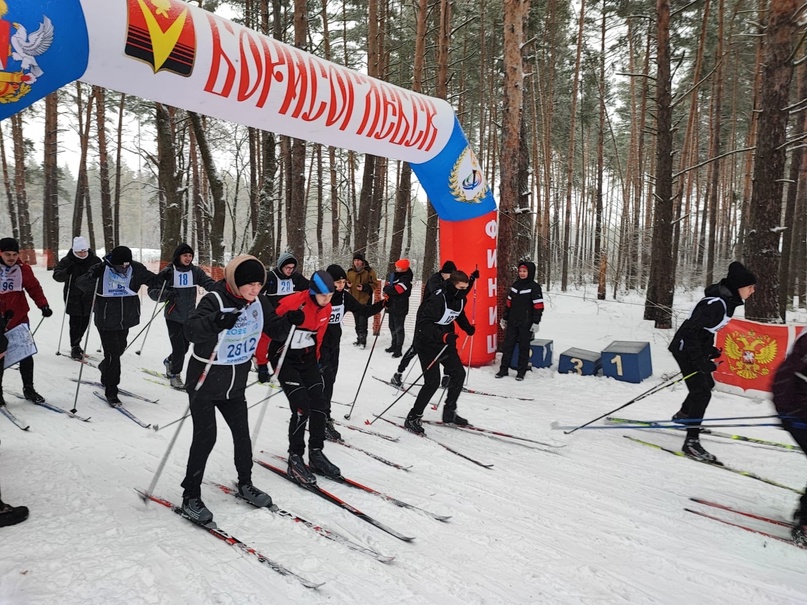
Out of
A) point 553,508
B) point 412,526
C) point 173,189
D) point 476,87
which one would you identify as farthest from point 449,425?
point 476,87

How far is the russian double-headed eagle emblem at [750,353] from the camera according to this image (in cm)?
667

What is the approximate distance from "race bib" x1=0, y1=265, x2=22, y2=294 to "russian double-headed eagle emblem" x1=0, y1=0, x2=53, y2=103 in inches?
92.7

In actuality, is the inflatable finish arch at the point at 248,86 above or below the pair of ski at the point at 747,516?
above

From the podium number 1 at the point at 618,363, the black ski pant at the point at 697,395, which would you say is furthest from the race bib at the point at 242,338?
the podium number 1 at the point at 618,363

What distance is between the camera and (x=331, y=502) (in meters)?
3.71

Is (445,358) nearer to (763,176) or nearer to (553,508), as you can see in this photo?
(553,508)

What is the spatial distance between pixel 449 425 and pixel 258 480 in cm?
250

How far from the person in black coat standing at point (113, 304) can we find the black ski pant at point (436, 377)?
354 cm

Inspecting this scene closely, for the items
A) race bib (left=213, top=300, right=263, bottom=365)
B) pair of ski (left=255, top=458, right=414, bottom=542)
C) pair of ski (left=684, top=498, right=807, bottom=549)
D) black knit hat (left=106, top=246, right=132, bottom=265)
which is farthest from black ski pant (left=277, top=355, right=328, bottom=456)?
pair of ski (left=684, top=498, right=807, bottom=549)

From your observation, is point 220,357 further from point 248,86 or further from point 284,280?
point 284,280

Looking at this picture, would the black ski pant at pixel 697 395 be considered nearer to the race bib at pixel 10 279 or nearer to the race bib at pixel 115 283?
the race bib at pixel 115 283

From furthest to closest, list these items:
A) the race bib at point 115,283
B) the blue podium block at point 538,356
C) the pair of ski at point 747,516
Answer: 1. the blue podium block at point 538,356
2. the race bib at point 115,283
3. the pair of ski at point 747,516

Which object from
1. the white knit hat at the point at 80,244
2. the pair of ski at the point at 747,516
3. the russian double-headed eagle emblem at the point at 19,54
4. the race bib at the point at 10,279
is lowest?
the pair of ski at the point at 747,516

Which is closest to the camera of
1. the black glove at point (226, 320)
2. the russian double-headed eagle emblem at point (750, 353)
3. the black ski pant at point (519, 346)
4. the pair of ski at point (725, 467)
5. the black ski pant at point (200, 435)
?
the black glove at point (226, 320)
